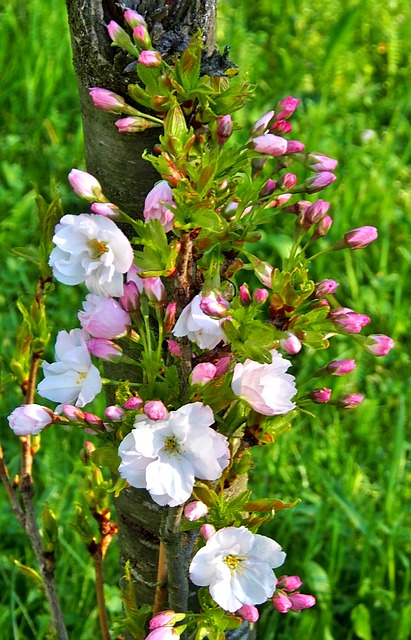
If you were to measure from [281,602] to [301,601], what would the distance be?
5 centimetres

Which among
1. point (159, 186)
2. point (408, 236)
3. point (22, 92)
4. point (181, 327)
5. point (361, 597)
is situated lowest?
point (361, 597)

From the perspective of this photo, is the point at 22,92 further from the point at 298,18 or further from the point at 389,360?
the point at 389,360

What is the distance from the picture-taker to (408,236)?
289cm

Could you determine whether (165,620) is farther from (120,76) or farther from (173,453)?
(120,76)

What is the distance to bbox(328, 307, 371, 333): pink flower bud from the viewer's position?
41.4 inches

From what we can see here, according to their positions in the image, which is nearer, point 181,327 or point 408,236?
point 181,327

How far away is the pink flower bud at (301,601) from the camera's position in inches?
46.2

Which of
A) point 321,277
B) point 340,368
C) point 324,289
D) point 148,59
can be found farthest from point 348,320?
point 321,277

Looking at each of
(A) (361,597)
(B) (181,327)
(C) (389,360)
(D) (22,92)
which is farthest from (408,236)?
(B) (181,327)

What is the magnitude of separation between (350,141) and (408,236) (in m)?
0.52

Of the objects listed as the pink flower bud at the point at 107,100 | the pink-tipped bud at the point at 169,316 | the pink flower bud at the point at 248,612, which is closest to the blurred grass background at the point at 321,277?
the pink flower bud at the point at 107,100

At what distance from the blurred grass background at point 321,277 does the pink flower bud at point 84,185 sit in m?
0.19

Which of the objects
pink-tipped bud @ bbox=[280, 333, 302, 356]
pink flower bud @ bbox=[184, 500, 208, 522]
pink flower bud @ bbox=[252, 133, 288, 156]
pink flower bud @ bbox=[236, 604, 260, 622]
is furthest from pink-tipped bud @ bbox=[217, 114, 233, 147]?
pink flower bud @ bbox=[236, 604, 260, 622]

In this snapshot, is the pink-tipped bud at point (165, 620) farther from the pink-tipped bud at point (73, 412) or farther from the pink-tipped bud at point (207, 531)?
the pink-tipped bud at point (73, 412)
